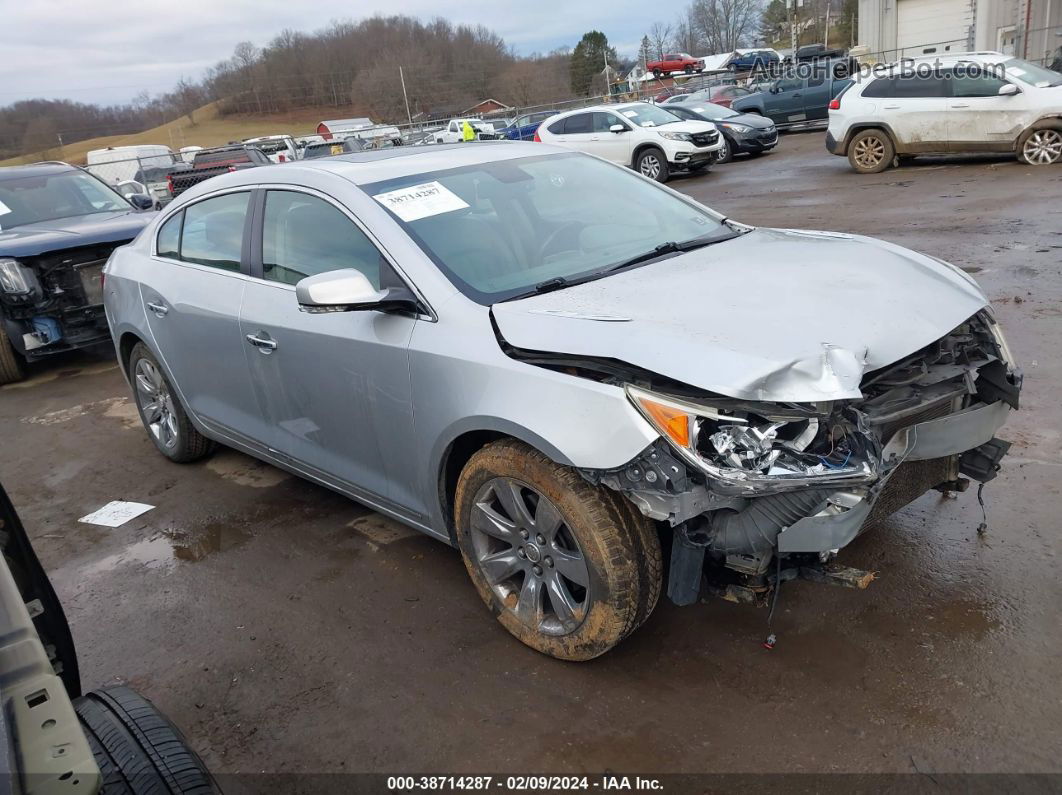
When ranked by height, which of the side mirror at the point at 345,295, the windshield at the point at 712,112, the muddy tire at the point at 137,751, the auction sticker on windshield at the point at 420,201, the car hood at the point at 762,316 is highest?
the auction sticker on windshield at the point at 420,201

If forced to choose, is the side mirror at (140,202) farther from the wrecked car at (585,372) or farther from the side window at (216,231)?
the wrecked car at (585,372)

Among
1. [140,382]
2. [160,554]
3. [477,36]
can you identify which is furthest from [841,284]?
[477,36]

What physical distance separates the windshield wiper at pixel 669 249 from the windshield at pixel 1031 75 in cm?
1143

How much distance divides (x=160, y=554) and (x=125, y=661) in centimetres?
97

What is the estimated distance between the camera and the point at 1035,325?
594cm

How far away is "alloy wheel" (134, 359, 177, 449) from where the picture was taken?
16.8 feet

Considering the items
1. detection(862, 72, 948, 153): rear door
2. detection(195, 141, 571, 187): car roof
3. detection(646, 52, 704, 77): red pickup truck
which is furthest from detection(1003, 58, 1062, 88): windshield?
detection(646, 52, 704, 77): red pickup truck

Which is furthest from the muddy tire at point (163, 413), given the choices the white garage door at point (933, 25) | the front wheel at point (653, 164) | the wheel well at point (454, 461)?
the white garage door at point (933, 25)

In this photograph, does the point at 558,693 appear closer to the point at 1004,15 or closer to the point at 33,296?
the point at 33,296

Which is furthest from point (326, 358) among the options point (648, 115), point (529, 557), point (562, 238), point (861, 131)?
point (648, 115)

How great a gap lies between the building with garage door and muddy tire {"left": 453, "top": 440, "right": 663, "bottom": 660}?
29.9 m

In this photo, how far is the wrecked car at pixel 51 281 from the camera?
727 cm

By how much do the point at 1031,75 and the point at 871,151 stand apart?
2.55 m

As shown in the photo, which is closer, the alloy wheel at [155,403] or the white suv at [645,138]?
the alloy wheel at [155,403]
